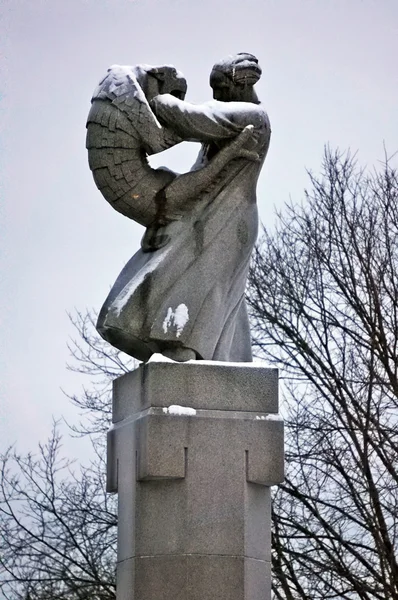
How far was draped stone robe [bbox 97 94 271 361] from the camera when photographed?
1027cm

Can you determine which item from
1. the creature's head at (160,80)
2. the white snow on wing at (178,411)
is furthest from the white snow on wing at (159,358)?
the creature's head at (160,80)

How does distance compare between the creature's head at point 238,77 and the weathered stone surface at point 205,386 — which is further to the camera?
the creature's head at point 238,77

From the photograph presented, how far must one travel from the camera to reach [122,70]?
34.4 feet

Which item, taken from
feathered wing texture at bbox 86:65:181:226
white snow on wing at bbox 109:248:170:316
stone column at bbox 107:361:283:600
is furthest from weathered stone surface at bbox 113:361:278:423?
feathered wing texture at bbox 86:65:181:226

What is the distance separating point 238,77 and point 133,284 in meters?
1.65

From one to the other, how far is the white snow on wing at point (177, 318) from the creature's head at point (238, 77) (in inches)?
62.1

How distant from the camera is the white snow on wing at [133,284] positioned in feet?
33.7

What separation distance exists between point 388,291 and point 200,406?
369 inches

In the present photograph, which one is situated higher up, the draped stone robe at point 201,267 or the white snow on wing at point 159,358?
the draped stone robe at point 201,267

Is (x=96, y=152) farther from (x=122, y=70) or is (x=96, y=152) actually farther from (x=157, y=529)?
(x=157, y=529)

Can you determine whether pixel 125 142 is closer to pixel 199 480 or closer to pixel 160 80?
pixel 160 80

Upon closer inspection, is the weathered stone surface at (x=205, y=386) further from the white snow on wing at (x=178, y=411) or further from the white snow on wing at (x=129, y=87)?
the white snow on wing at (x=129, y=87)

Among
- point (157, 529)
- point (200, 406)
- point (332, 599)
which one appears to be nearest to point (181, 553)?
point (157, 529)

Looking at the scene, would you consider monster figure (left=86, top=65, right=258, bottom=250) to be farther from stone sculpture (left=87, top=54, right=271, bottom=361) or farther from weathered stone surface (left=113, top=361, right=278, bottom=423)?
weathered stone surface (left=113, top=361, right=278, bottom=423)
